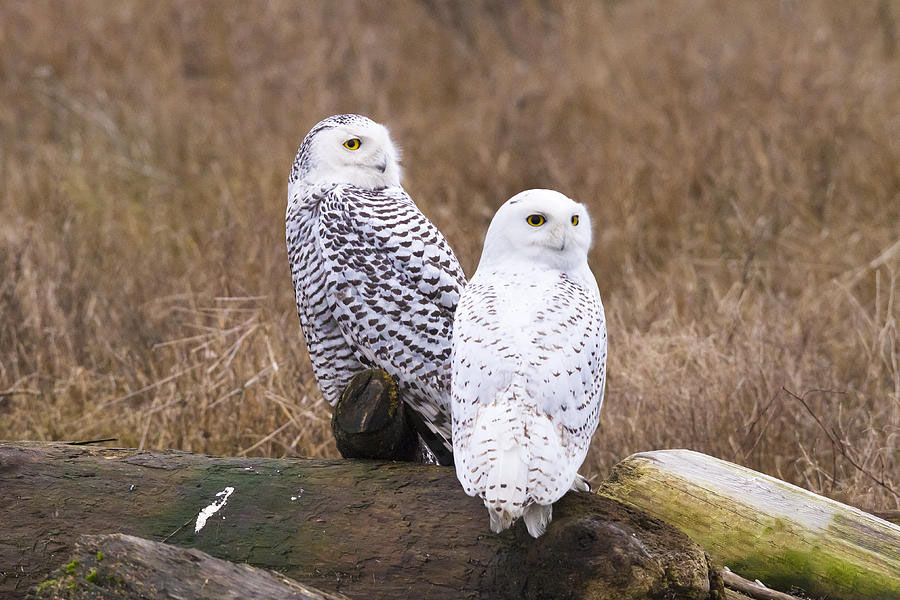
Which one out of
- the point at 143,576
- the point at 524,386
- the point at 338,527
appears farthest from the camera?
the point at 338,527

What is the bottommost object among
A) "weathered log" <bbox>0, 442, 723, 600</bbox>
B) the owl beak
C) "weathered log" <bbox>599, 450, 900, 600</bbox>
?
"weathered log" <bbox>599, 450, 900, 600</bbox>

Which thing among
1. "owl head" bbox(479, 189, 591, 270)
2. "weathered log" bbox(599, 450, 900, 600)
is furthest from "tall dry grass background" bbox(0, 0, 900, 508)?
"owl head" bbox(479, 189, 591, 270)

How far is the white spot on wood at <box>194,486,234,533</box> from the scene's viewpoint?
2715 mm

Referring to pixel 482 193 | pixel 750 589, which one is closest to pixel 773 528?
pixel 750 589

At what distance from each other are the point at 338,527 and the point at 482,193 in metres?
4.76

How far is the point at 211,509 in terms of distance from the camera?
2.73 m

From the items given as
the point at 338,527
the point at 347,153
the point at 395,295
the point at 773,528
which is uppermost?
the point at 347,153

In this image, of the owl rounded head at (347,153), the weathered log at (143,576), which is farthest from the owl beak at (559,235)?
the weathered log at (143,576)

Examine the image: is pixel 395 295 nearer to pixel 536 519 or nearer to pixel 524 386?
pixel 524 386

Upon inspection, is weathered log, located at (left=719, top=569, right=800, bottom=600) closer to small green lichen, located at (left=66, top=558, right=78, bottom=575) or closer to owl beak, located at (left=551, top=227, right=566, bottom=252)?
owl beak, located at (left=551, top=227, right=566, bottom=252)

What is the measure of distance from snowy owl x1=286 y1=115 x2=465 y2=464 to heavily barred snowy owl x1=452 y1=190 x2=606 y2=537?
0.99 ft

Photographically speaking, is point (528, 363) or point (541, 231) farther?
point (541, 231)

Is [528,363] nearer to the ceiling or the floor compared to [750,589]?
nearer to the ceiling

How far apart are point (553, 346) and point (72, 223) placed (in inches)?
174
